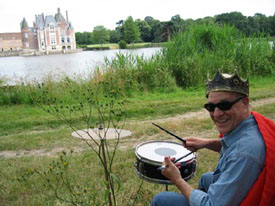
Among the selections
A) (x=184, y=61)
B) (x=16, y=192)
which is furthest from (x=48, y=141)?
(x=184, y=61)

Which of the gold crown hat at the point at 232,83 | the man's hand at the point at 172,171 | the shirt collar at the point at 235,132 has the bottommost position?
the man's hand at the point at 172,171

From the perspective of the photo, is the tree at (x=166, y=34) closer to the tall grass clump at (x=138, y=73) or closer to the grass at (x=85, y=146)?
the tall grass clump at (x=138, y=73)

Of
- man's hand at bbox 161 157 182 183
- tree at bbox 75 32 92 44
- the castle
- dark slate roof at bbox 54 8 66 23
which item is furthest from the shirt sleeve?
tree at bbox 75 32 92 44

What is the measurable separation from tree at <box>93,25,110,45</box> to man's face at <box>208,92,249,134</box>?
8852 centimetres

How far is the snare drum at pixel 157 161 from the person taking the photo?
2.21m

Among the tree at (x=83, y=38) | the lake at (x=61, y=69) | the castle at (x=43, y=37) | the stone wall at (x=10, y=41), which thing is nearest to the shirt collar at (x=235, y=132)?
the lake at (x=61, y=69)

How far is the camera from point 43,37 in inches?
3194

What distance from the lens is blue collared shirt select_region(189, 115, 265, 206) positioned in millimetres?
1306

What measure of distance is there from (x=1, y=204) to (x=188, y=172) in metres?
2.42

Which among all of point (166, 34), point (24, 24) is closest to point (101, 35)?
point (24, 24)

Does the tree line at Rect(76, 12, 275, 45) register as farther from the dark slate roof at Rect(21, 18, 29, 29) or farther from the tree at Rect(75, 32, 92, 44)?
the dark slate roof at Rect(21, 18, 29, 29)

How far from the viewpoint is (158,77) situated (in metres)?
10.6

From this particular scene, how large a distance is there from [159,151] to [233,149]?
1093mm

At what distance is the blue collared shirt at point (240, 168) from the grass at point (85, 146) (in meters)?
0.99
